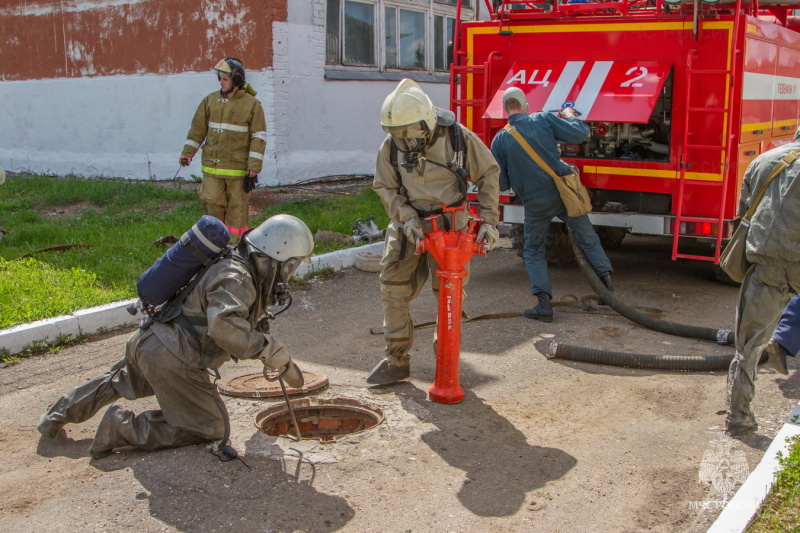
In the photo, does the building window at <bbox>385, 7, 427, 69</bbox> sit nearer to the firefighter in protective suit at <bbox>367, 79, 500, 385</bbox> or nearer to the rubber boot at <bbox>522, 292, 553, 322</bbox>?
the rubber boot at <bbox>522, 292, 553, 322</bbox>

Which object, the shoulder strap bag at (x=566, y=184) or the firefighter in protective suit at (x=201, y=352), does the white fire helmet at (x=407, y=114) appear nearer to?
the firefighter in protective suit at (x=201, y=352)

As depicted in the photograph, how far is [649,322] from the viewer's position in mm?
6660

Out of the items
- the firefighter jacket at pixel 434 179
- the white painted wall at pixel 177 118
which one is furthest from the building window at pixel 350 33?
the firefighter jacket at pixel 434 179

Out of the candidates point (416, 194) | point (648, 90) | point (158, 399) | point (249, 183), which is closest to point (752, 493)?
point (416, 194)

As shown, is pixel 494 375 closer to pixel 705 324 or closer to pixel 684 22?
pixel 705 324

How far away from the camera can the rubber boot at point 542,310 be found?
6.97 metres

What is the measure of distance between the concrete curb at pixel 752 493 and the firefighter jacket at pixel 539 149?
3.22 m

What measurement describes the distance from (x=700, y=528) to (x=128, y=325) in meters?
4.72

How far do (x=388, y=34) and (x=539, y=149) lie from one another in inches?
314

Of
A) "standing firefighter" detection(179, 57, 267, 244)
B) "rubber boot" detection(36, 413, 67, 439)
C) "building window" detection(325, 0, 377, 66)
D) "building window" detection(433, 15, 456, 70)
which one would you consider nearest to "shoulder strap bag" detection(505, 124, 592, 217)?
"standing firefighter" detection(179, 57, 267, 244)

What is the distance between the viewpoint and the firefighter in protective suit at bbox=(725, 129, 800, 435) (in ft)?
14.2

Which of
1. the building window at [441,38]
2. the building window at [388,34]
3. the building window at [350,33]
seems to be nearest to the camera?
the building window at [350,33]

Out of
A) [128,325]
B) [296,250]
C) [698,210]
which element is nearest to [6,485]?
[296,250]

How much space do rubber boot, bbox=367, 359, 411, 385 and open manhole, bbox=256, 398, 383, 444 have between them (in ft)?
1.26
